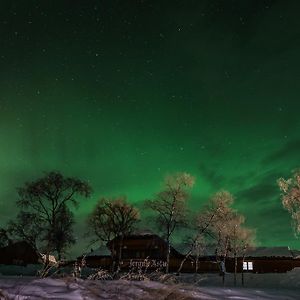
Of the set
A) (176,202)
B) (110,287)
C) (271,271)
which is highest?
(176,202)

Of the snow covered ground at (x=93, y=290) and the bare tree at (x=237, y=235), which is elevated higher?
the bare tree at (x=237, y=235)

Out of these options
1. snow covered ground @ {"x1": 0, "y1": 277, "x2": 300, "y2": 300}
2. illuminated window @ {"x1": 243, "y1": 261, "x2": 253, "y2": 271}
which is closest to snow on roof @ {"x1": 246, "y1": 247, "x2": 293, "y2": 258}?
illuminated window @ {"x1": 243, "y1": 261, "x2": 253, "y2": 271}

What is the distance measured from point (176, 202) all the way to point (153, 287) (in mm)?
44190

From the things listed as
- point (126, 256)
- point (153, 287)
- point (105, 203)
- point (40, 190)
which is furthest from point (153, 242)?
point (153, 287)

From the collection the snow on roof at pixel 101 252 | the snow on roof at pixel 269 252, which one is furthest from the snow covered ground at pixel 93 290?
the snow on roof at pixel 101 252

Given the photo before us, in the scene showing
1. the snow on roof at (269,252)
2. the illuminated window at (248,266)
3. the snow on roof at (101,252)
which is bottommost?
the illuminated window at (248,266)

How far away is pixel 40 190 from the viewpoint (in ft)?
168

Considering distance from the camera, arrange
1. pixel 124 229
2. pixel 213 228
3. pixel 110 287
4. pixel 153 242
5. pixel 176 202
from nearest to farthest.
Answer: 1. pixel 110 287
2. pixel 176 202
3. pixel 213 228
4. pixel 124 229
5. pixel 153 242

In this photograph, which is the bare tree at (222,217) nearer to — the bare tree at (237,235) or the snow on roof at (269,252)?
the bare tree at (237,235)

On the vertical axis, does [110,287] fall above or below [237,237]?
below

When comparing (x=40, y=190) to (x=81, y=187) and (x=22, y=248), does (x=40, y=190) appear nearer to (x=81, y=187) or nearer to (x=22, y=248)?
(x=81, y=187)

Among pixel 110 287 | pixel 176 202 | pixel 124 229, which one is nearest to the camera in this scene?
pixel 110 287

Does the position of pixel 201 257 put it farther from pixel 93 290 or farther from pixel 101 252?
pixel 93 290

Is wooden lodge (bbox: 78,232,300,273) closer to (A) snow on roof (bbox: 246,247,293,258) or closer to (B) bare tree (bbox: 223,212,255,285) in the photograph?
(A) snow on roof (bbox: 246,247,293,258)
